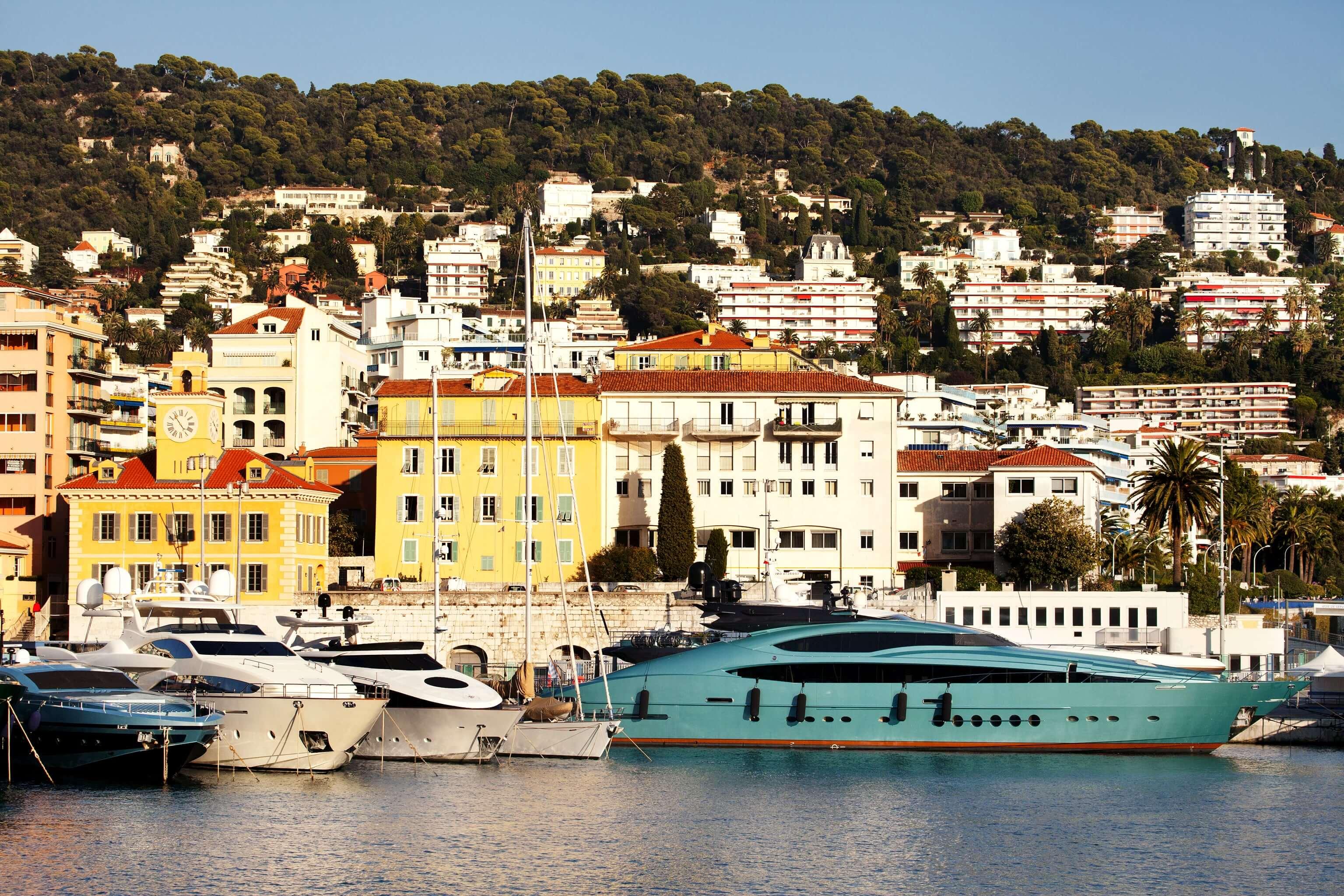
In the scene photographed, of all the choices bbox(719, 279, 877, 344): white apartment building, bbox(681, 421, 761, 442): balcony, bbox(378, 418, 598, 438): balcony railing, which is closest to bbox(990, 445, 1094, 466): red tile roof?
bbox(681, 421, 761, 442): balcony

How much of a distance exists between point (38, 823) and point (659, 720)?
64.5 feet

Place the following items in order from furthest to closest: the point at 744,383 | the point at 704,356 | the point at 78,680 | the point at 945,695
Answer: the point at 704,356, the point at 744,383, the point at 945,695, the point at 78,680

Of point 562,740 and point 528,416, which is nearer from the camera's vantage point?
point 562,740

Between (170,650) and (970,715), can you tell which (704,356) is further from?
(170,650)

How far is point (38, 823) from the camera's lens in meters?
35.3

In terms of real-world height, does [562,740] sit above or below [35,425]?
below

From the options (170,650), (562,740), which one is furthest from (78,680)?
(562,740)

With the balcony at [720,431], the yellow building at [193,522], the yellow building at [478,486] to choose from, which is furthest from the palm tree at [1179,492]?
the yellow building at [193,522]

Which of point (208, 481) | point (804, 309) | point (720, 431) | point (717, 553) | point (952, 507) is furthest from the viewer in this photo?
point (804, 309)

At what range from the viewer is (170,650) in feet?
141

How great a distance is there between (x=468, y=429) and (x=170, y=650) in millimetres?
31232

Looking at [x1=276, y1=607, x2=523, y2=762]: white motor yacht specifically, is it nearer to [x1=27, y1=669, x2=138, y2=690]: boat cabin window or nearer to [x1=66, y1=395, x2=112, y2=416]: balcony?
[x1=27, y1=669, x2=138, y2=690]: boat cabin window

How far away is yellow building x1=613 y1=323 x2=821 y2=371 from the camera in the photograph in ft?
274

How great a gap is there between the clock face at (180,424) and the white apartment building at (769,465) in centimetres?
1647
